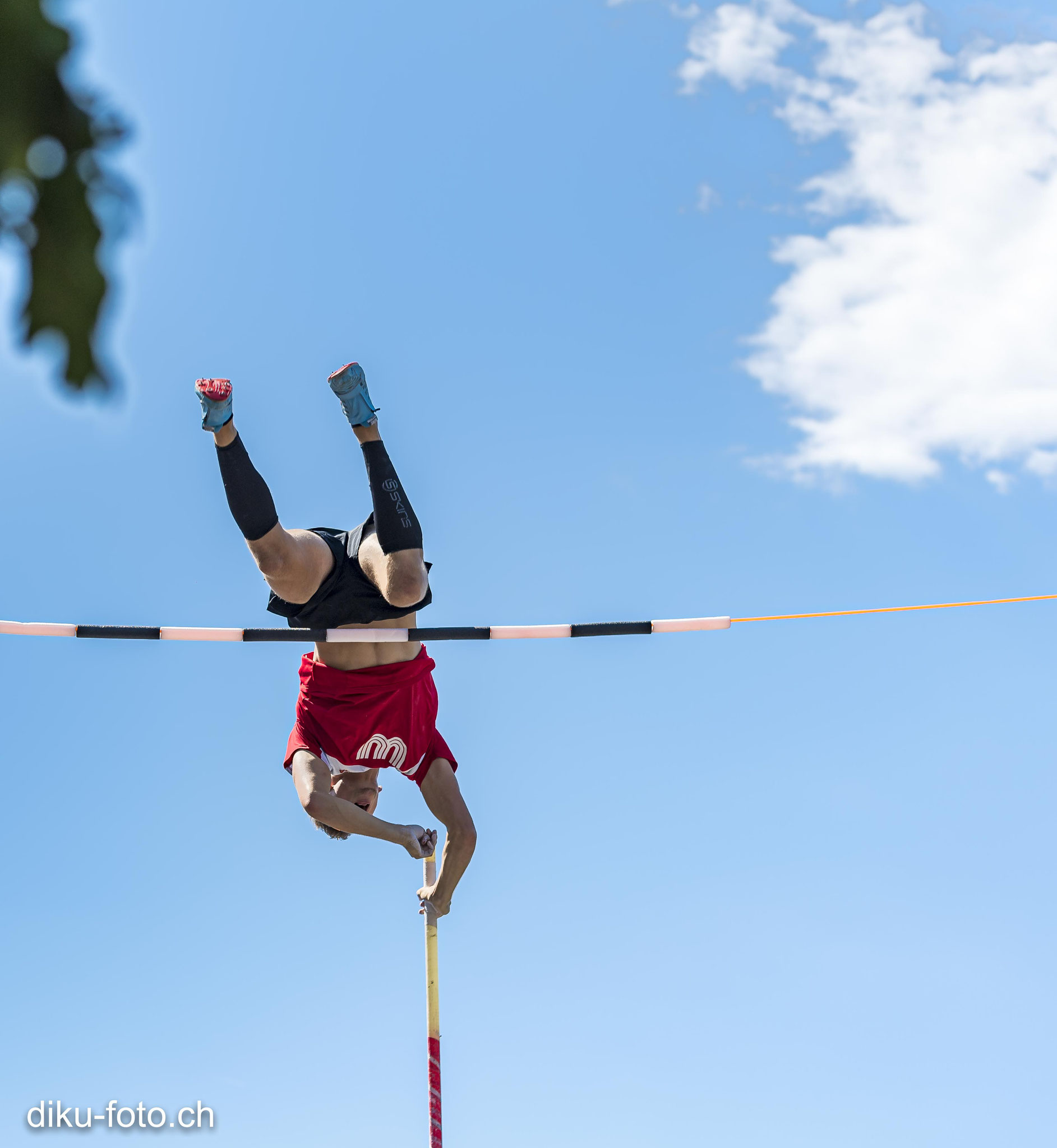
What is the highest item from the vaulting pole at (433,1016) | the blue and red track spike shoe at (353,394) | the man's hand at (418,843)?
the blue and red track spike shoe at (353,394)

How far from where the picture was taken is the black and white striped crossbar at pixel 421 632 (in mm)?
5641

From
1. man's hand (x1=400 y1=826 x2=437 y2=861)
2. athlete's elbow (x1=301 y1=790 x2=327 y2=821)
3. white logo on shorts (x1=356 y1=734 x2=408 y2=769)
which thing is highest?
white logo on shorts (x1=356 y1=734 x2=408 y2=769)

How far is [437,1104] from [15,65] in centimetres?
631

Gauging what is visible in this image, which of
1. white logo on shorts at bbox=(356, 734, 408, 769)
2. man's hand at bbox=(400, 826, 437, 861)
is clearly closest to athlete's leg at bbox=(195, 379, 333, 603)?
white logo on shorts at bbox=(356, 734, 408, 769)

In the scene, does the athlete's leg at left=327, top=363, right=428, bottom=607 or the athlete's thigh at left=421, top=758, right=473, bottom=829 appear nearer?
the athlete's leg at left=327, top=363, right=428, bottom=607

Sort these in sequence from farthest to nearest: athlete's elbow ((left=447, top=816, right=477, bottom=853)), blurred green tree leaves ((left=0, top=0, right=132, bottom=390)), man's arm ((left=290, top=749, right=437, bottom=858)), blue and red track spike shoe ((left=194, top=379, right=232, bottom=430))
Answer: athlete's elbow ((left=447, top=816, right=477, bottom=853)), man's arm ((left=290, top=749, right=437, bottom=858)), blue and red track spike shoe ((left=194, top=379, right=232, bottom=430)), blurred green tree leaves ((left=0, top=0, right=132, bottom=390))

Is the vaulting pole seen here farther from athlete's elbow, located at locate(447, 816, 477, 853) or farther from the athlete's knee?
the athlete's knee

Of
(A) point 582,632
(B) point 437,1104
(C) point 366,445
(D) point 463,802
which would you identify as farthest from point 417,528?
(B) point 437,1104

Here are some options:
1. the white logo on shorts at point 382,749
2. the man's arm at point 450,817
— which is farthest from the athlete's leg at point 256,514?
the man's arm at point 450,817

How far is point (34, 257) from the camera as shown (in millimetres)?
1441

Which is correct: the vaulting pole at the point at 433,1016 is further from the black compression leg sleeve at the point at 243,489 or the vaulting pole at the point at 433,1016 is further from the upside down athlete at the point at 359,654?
the black compression leg sleeve at the point at 243,489

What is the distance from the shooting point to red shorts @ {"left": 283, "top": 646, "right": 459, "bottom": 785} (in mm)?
5883

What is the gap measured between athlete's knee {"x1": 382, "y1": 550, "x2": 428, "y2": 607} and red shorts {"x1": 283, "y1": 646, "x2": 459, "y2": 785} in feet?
2.52

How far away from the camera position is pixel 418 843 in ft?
18.6
